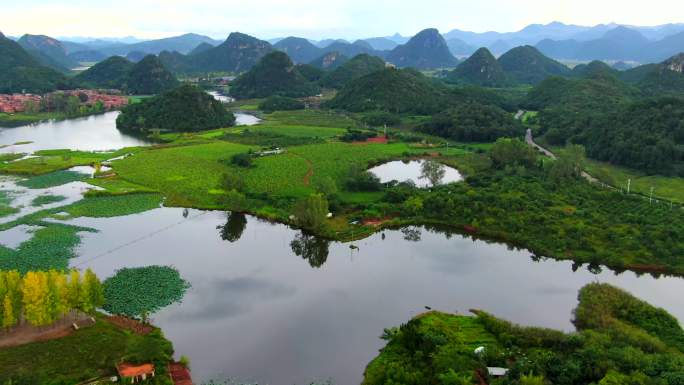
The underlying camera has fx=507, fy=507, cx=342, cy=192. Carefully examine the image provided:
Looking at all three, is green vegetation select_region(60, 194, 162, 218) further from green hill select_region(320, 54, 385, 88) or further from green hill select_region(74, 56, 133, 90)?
green hill select_region(74, 56, 133, 90)

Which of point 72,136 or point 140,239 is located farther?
point 72,136

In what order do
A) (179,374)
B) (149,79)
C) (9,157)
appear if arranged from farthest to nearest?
(149,79) < (9,157) < (179,374)

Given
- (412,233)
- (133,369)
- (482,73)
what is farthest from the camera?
(482,73)

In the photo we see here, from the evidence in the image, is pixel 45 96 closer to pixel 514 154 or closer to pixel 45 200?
pixel 45 200

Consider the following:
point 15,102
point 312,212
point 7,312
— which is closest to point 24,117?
point 15,102

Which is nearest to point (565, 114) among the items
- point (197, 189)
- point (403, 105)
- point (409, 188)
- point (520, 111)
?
point (520, 111)

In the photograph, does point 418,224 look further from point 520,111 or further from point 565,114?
point 520,111
